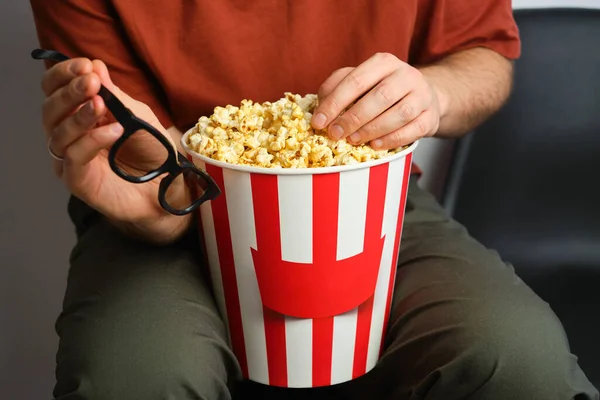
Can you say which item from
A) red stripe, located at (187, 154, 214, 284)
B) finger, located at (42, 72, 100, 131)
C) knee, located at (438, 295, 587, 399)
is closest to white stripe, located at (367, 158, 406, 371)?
knee, located at (438, 295, 587, 399)

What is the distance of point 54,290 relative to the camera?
128 centimetres

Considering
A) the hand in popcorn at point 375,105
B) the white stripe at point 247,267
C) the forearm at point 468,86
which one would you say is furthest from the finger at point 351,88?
the forearm at point 468,86

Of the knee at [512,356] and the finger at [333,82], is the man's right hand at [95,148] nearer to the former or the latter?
the finger at [333,82]

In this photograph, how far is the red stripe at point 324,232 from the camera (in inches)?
24.3

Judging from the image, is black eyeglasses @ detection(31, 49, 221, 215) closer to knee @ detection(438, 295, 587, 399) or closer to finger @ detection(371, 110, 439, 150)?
finger @ detection(371, 110, 439, 150)

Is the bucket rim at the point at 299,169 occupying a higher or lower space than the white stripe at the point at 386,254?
higher

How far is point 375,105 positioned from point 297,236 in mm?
Answer: 172

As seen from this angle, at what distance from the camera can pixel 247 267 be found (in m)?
0.69

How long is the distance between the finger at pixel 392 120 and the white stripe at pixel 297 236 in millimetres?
93

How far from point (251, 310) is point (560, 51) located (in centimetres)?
81

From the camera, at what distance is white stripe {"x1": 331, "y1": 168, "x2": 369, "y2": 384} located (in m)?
0.63

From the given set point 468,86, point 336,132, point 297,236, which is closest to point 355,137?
point 336,132

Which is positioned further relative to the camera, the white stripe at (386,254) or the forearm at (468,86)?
the forearm at (468,86)

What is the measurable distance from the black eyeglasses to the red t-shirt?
19 centimetres
